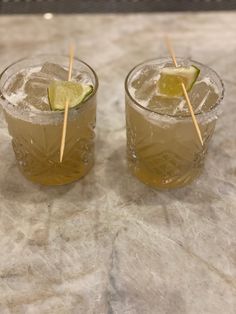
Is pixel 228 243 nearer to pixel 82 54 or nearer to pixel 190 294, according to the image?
pixel 190 294

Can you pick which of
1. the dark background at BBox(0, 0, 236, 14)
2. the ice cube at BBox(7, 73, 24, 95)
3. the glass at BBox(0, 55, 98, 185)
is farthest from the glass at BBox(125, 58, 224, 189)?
the dark background at BBox(0, 0, 236, 14)

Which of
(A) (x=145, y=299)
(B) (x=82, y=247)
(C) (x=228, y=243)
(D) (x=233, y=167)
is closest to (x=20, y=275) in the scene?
(B) (x=82, y=247)

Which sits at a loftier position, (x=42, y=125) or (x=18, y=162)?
(x=42, y=125)

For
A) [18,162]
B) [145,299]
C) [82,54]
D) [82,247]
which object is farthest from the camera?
[82,54]

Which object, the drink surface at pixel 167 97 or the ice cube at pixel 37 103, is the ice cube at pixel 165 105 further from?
the ice cube at pixel 37 103

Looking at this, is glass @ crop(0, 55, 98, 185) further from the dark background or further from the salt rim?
the dark background
